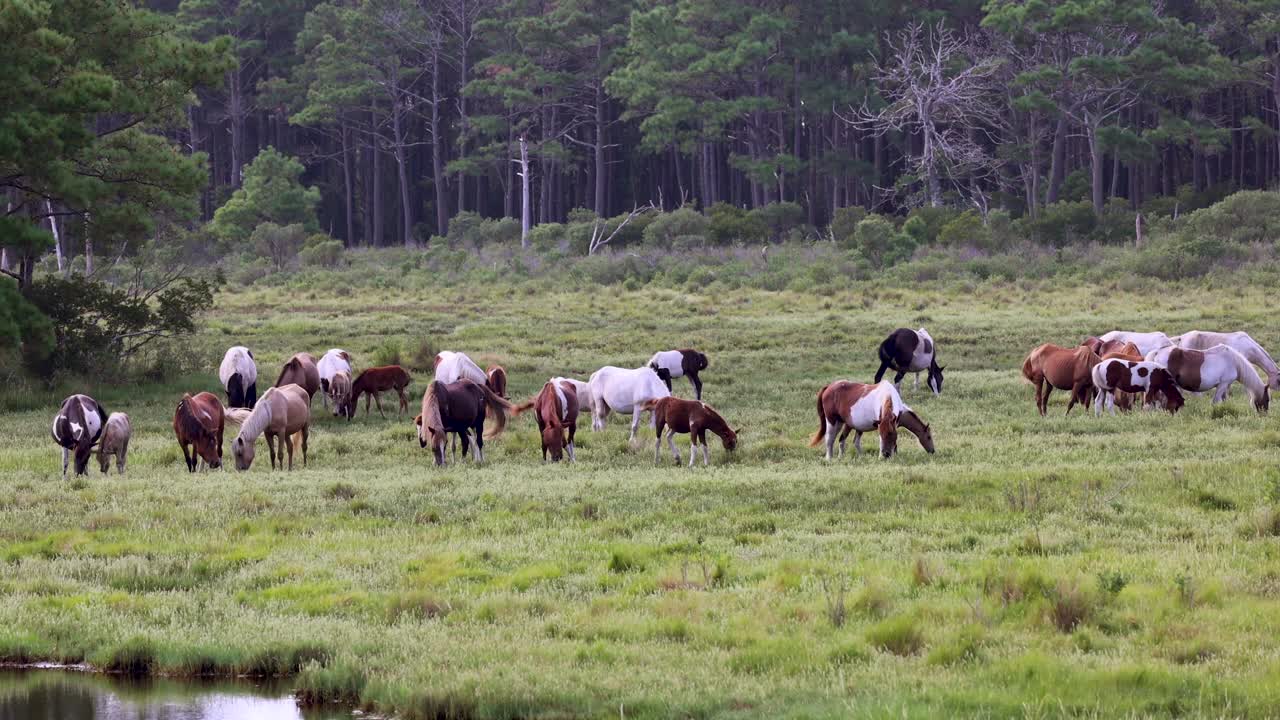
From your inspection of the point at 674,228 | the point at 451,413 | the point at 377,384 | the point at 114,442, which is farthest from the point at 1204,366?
the point at 674,228

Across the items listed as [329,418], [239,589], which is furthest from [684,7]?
[239,589]

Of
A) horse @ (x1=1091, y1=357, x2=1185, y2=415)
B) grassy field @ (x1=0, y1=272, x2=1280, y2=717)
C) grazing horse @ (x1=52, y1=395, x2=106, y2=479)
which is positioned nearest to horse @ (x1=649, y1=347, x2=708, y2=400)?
grassy field @ (x1=0, y1=272, x2=1280, y2=717)

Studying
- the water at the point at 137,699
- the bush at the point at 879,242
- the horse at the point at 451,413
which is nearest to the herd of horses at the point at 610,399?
the horse at the point at 451,413

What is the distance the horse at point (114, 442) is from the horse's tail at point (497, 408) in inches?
176

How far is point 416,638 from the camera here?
34.8 ft

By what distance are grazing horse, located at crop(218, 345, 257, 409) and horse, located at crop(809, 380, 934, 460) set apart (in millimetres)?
10220

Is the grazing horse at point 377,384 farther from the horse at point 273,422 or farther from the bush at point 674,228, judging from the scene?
the bush at point 674,228

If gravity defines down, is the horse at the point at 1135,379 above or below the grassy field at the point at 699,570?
above

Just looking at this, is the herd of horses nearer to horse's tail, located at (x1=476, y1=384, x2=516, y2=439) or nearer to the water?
horse's tail, located at (x1=476, y1=384, x2=516, y2=439)

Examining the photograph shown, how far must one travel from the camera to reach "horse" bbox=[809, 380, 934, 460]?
58.0 feet

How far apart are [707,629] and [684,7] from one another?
6798 centimetres

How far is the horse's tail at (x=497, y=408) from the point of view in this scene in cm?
1965

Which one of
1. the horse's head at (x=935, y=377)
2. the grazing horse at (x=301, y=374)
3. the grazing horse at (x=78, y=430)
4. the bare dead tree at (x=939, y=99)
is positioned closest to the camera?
the grazing horse at (x=78, y=430)

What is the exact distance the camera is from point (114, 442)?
18672mm
